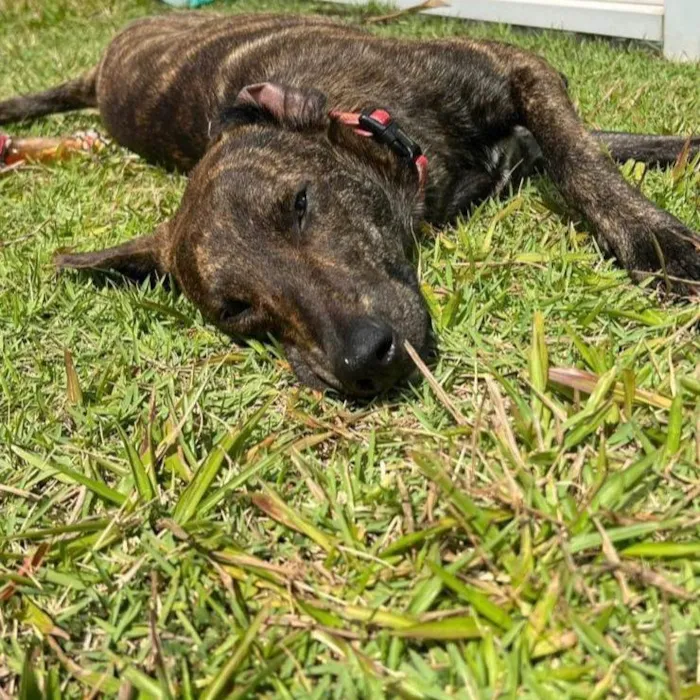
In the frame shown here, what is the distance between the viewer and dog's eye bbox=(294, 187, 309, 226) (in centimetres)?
290

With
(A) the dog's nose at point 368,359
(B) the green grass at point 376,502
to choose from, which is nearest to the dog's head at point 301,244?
(A) the dog's nose at point 368,359

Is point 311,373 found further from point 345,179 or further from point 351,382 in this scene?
point 345,179

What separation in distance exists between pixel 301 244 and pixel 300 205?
18 centimetres

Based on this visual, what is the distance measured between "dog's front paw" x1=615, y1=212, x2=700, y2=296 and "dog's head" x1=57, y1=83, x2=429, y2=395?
713 mm

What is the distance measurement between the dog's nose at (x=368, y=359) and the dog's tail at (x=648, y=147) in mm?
1835

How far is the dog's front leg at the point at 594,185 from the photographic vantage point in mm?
2666

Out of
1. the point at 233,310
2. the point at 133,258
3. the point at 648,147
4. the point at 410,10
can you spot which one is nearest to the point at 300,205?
the point at 233,310

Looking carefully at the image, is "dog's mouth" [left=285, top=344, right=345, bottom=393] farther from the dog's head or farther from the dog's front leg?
the dog's front leg

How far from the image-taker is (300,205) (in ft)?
9.62

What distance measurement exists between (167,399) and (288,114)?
1350mm

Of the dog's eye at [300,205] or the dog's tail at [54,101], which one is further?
the dog's tail at [54,101]

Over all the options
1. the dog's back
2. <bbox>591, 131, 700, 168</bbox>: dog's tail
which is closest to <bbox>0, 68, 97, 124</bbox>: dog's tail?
the dog's back

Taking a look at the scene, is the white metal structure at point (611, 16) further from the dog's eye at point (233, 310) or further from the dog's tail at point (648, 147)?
the dog's eye at point (233, 310)

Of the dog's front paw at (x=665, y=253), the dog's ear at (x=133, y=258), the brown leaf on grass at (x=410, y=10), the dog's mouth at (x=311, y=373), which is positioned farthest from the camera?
the brown leaf on grass at (x=410, y=10)
